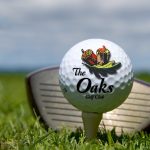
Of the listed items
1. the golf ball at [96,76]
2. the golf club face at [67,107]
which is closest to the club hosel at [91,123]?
the golf ball at [96,76]

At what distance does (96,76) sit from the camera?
4031 mm

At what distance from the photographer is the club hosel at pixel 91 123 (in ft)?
13.9

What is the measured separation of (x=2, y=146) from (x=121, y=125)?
1822 mm

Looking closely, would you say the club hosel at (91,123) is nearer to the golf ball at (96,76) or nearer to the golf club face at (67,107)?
the golf ball at (96,76)

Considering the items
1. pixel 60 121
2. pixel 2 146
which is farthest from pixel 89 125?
pixel 60 121

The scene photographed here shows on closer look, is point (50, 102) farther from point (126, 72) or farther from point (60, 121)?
point (126, 72)

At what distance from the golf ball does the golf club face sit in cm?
85

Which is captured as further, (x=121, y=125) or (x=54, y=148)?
(x=121, y=125)

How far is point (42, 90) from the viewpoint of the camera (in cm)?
561

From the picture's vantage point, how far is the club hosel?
13.9 ft

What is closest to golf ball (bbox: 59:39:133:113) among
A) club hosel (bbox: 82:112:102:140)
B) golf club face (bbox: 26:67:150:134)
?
club hosel (bbox: 82:112:102:140)

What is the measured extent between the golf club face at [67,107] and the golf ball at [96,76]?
854 mm

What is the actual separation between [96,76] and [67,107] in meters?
1.48

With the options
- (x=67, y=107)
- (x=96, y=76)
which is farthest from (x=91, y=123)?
(x=67, y=107)
